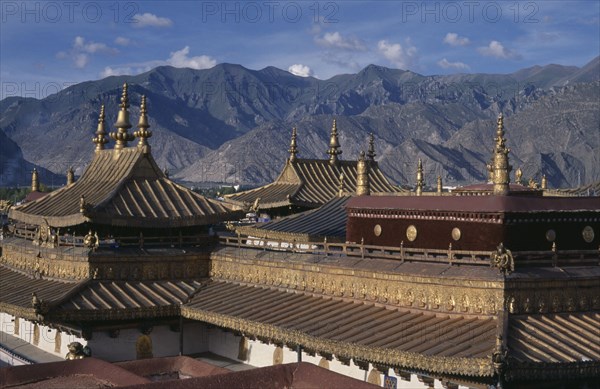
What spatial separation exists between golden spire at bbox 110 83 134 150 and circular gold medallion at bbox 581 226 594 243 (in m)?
11.7

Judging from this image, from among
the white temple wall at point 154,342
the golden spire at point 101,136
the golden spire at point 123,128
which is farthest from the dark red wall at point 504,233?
the golden spire at point 101,136

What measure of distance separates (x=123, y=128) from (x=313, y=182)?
9.37 metres

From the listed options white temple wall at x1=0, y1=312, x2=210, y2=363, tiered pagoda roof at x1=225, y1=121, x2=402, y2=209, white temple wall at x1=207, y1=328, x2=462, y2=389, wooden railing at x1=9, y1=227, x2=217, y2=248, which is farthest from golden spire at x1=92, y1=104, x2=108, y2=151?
white temple wall at x1=207, y1=328, x2=462, y2=389

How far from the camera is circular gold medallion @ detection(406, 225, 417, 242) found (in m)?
15.6

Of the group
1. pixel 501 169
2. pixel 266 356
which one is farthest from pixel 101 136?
pixel 501 169

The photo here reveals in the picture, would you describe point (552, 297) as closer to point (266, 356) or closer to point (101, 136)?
point (266, 356)

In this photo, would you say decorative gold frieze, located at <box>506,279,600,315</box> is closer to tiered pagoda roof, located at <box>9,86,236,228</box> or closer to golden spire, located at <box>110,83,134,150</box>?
tiered pagoda roof, located at <box>9,86,236,228</box>

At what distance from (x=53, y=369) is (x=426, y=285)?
266 inches

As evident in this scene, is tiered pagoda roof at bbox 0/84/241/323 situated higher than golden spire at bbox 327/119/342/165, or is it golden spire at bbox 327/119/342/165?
golden spire at bbox 327/119/342/165

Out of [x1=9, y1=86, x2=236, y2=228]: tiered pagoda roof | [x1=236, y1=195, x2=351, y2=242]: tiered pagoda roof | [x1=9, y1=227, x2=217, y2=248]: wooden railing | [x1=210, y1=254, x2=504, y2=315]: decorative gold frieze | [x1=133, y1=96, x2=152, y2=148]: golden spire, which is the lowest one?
[x1=210, y1=254, x2=504, y2=315]: decorative gold frieze

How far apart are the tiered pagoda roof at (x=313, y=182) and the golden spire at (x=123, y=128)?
7361 mm

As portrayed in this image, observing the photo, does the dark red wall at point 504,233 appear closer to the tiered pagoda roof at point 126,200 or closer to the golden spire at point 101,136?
the tiered pagoda roof at point 126,200

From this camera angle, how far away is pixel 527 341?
11633 millimetres

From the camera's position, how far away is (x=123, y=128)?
71.3 feet
